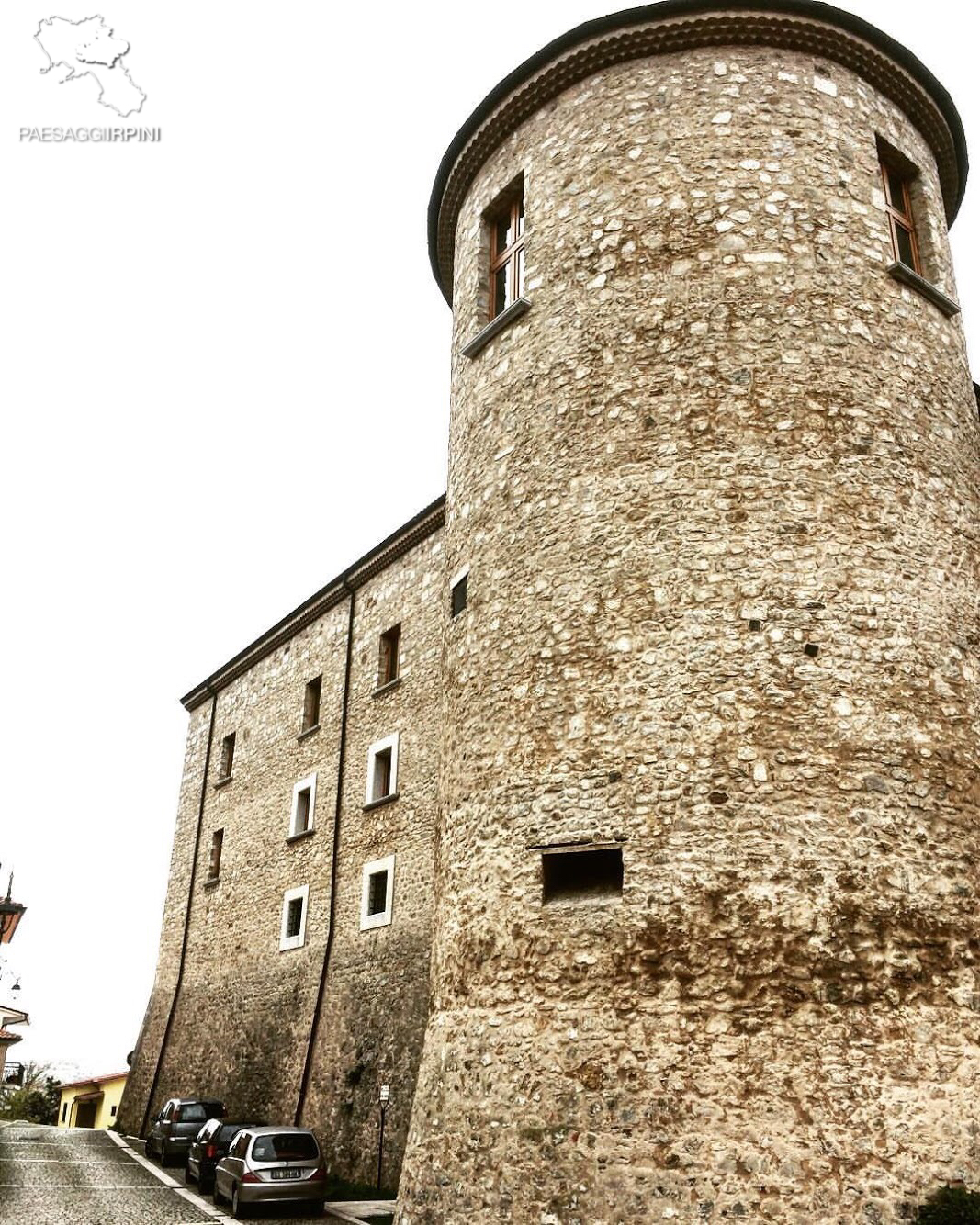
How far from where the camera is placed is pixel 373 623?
2058 centimetres

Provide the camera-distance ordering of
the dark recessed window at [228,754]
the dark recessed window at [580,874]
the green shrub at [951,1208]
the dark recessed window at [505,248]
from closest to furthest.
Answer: the green shrub at [951,1208], the dark recessed window at [580,874], the dark recessed window at [505,248], the dark recessed window at [228,754]

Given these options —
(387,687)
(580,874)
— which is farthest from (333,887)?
(580,874)

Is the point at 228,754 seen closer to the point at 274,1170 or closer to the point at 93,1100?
the point at 274,1170

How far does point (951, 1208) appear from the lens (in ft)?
24.1

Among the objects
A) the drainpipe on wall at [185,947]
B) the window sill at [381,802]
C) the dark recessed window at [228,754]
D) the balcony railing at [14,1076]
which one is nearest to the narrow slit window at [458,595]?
the window sill at [381,802]

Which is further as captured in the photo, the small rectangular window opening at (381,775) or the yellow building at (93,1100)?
the yellow building at (93,1100)

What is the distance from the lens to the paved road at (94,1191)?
1319 centimetres

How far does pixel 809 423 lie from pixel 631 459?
1597 mm

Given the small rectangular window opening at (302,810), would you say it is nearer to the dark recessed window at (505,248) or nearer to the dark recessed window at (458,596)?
the dark recessed window at (458,596)

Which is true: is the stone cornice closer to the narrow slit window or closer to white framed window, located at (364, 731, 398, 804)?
white framed window, located at (364, 731, 398, 804)

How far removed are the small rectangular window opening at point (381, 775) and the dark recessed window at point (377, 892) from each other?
1.39m

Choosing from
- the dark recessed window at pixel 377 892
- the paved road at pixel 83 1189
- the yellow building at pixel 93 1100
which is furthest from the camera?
the yellow building at pixel 93 1100

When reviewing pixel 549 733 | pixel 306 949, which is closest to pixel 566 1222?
pixel 549 733

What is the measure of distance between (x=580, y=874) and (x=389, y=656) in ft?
36.5
